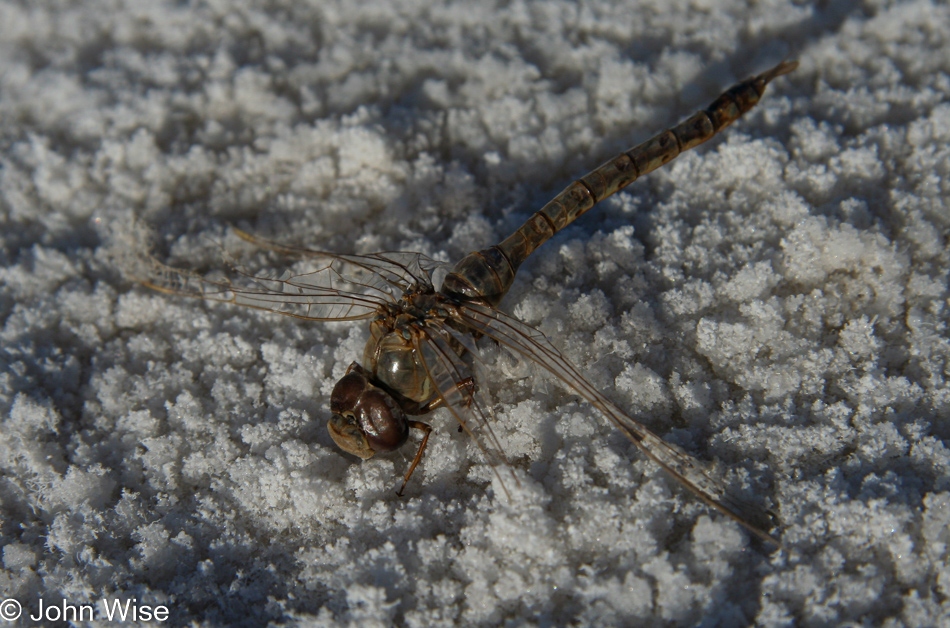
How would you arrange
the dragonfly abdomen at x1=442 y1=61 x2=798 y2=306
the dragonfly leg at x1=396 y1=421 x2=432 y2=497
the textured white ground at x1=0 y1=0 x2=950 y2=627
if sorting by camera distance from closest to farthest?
the textured white ground at x1=0 y1=0 x2=950 y2=627, the dragonfly leg at x1=396 y1=421 x2=432 y2=497, the dragonfly abdomen at x1=442 y1=61 x2=798 y2=306

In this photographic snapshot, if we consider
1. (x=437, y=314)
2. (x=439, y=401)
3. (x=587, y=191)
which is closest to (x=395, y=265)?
(x=437, y=314)

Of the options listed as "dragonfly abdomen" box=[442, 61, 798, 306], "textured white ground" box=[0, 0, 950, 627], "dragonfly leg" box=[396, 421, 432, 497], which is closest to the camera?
"textured white ground" box=[0, 0, 950, 627]

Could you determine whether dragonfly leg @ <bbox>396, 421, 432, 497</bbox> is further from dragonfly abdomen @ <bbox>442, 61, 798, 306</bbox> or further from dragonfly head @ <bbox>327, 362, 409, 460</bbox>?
dragonfly abdomen @ <bbox>442, 61, 798, 306</bbox>

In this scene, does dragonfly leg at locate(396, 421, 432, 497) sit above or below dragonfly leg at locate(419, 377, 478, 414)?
below

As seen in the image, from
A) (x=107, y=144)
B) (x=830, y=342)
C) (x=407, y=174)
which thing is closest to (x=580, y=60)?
(x=407, y=174)

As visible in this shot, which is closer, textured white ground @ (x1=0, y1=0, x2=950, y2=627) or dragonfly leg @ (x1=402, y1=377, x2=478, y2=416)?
textured white ground @ (x1=0, y1=0, x2=950, y2=627)

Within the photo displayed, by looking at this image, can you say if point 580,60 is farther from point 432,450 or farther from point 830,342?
point 432,450

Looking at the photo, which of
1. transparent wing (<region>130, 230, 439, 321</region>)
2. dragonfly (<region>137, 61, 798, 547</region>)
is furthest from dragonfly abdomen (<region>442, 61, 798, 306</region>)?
transparent wing (<region>130, 230, 439, 321</region>)
